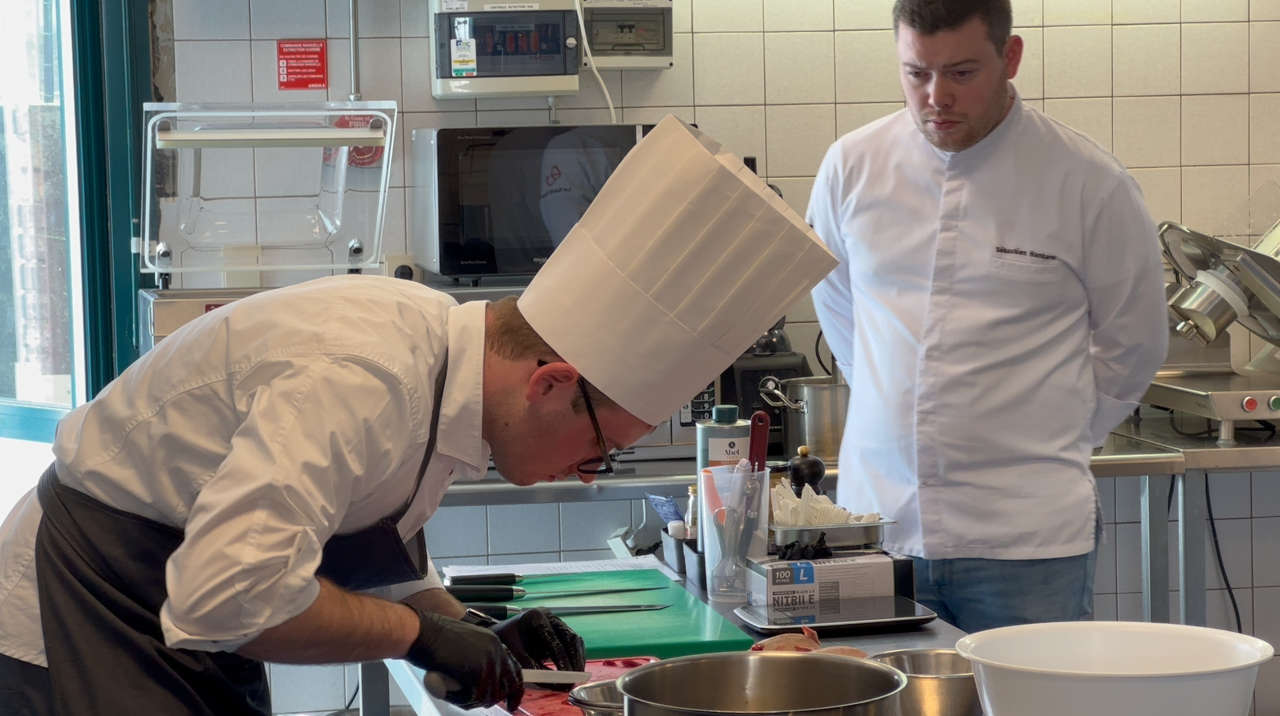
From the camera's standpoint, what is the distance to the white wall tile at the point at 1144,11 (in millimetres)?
3670

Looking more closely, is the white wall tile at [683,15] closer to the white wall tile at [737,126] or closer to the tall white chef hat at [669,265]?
the white wall tile at [737,126]

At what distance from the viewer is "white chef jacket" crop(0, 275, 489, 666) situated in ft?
3.53

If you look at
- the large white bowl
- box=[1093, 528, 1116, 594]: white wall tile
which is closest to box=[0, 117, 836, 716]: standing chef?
the large white bowl

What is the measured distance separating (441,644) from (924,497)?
1.24 metres

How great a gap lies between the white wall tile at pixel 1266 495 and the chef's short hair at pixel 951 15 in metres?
2.20

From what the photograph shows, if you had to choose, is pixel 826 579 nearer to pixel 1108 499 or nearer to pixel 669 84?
pixel 669 84

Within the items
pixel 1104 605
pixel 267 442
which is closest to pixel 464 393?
pixel 267 442

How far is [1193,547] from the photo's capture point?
3.01 meters

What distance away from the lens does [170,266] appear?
316 cm

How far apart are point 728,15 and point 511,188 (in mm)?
954

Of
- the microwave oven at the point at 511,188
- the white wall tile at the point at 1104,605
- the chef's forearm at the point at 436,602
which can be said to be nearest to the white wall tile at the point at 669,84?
the microwave oven at the point at 511,188

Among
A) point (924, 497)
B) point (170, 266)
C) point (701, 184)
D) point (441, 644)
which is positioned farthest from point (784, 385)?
point (441, 644)

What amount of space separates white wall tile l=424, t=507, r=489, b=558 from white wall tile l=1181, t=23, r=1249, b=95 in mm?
2400

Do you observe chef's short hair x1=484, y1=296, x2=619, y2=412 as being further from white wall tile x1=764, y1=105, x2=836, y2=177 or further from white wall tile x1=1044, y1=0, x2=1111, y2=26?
white wall tile x1=1044, y1=0, x2=1111, y2=26
